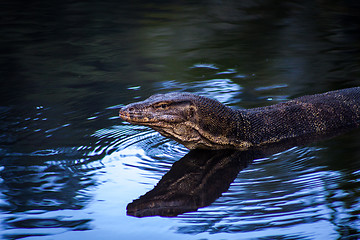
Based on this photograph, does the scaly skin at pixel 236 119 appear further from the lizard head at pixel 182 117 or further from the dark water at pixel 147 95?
the dark water at pixel 147 95

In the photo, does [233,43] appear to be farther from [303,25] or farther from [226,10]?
[226,10]

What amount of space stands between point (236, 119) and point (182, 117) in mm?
764

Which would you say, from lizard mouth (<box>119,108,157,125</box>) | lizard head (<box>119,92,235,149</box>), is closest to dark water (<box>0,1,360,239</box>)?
lizard head (<box>119,92,235,149</box>)

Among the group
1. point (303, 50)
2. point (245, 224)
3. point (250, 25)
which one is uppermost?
point (250, 25)

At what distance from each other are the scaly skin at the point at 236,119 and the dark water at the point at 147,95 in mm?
394

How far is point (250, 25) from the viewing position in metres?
15.4

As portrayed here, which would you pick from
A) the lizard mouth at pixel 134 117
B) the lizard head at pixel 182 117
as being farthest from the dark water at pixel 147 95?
the lizard mouth at pixel 134 117

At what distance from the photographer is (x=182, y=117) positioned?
6.32 metres

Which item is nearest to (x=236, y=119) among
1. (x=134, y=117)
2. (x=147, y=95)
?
(x=134, y=117)

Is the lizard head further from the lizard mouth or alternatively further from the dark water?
the dark water

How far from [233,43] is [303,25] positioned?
8.87 ft

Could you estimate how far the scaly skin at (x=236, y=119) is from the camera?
628cm

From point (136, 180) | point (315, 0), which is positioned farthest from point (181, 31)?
point (136, 180)

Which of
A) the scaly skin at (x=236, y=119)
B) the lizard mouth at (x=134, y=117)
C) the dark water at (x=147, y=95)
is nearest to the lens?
the dark water at (x=147, y=95)
